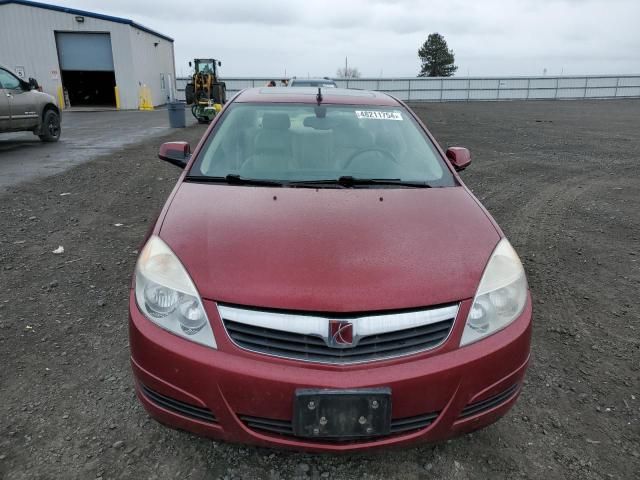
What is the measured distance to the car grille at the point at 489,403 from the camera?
70.5 inches

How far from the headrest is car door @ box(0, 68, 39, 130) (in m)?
8.97

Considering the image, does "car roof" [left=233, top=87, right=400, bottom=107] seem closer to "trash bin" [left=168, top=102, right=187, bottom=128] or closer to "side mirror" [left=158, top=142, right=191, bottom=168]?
"side mirror" [left=158, top=142, right=191, bottom=168]

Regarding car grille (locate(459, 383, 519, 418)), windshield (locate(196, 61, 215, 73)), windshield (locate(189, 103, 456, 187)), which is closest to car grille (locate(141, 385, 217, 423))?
car grille (locate(459, 383, 519, 418))

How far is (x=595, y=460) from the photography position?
6.72 ft

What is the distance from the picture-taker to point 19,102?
9.76m

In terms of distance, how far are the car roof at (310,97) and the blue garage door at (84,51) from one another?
2613cm

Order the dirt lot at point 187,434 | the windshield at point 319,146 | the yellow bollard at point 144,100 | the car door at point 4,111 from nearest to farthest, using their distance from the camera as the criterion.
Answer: the dirt lot at point 187,434 < the windshield at point 319,146 < the car door at point 4,111 < the yellow bollard at point 144,100

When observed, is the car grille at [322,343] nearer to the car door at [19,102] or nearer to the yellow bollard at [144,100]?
the car door at [19,102]

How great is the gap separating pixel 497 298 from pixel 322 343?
753 mm

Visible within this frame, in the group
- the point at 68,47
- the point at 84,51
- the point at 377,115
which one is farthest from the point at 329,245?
the point at 68,47

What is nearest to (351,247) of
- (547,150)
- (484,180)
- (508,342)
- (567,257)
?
(508,342)

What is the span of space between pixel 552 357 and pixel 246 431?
202cm

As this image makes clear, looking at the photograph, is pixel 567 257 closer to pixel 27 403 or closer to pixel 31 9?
pixel 27 403

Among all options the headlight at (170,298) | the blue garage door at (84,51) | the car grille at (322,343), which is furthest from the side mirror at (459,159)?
the blue garage door at (84,51)
